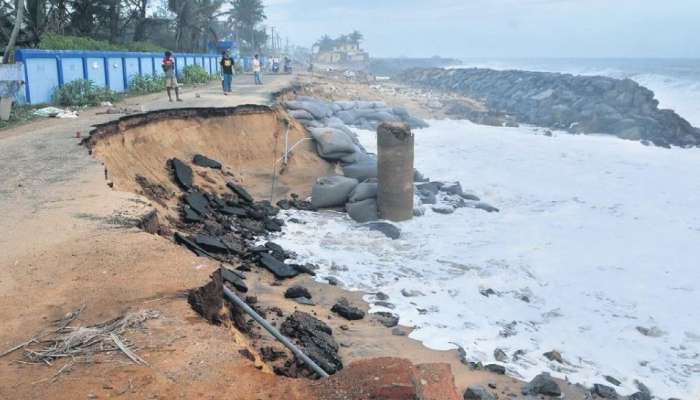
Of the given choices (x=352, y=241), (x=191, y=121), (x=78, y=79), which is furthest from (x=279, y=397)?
(x=78, y=79)

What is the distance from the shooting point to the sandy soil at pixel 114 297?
2.90m

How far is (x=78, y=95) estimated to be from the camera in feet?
49.0

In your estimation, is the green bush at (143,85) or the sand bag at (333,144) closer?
the sand bag at (333,144)

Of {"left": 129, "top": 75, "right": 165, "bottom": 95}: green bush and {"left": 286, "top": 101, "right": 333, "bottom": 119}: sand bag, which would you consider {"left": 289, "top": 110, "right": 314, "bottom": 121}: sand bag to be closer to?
{"left": 286, "top": 101, "right": 333, "bottom": 119}: sand bag

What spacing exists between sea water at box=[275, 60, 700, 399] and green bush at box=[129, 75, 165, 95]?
11.3 meters

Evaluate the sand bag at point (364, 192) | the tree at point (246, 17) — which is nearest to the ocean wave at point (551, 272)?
the sand bag at point (364, 192)

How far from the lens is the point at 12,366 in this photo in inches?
118

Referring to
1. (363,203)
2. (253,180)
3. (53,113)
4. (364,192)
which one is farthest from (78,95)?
(363,203)

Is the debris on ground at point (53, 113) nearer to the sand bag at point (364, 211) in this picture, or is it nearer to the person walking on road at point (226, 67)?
the person walking on road at point (226, 67)

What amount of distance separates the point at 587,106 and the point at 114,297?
94.6ft

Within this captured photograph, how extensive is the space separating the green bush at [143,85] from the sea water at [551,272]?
11.3 meters

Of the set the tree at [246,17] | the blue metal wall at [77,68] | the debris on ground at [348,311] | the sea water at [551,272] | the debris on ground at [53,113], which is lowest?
the sea water at [551,272]

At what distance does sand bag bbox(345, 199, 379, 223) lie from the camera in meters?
10.4

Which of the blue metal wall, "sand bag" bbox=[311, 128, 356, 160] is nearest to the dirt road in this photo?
"sand bag" bbox=[311, 128, 356, 160]
